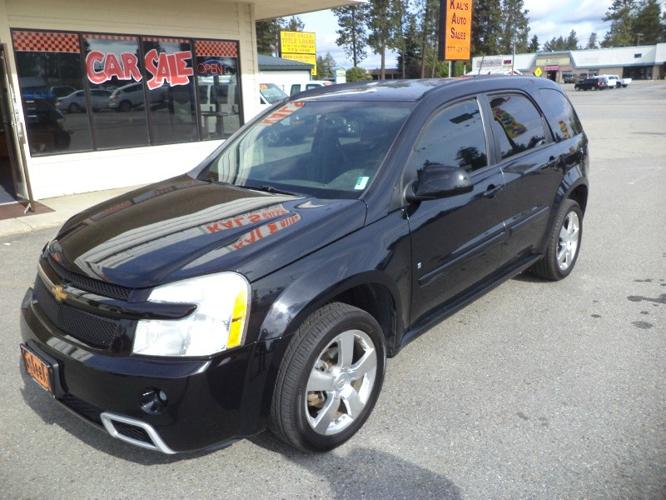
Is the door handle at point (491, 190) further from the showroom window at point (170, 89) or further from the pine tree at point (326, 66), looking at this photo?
the pine tree at point (326, 66)

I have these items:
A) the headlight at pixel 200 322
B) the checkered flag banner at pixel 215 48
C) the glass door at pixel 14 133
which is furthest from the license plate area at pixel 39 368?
the checkered flag banner at pixel 215 48

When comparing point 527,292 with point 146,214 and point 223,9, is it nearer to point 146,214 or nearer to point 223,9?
point 146,214

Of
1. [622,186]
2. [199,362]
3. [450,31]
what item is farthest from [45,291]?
[450,31]

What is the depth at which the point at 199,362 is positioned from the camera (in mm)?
2283

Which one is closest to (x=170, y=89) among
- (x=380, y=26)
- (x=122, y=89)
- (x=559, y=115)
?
(x=122, y=89)

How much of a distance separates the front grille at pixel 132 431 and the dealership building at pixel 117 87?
6991mm

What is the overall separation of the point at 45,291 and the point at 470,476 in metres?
2.23

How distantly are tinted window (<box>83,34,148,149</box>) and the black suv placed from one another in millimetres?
6692

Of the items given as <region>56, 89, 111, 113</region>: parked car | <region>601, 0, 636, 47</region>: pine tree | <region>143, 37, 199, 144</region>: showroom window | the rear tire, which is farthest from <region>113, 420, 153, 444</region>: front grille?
<region>601, 0, 636, 47</region>: pine tree

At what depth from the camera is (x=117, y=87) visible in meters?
10.0

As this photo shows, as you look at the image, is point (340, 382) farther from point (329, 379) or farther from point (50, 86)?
point (50, 86)

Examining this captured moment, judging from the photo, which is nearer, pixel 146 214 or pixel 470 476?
pixel 470 476

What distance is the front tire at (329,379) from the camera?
253 cm

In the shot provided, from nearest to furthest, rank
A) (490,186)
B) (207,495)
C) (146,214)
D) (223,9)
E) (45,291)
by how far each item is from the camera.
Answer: (207,495)
(45,291)
(146,214)
(490,186)
(223,9)
